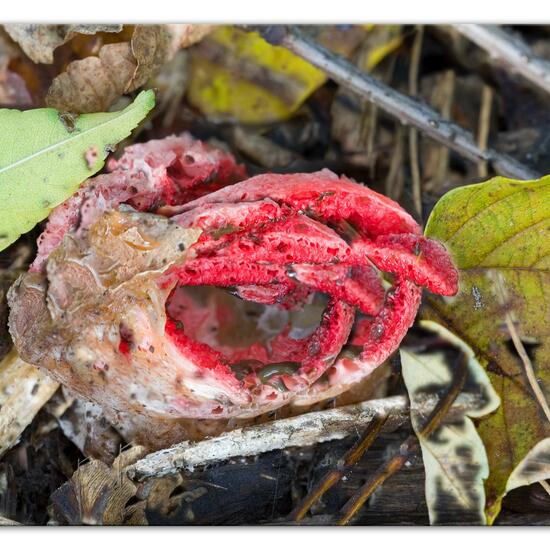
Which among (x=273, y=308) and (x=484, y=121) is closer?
(x=273, y=308)

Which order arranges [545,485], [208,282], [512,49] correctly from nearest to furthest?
[208,282] → [545,485] → [512,49]

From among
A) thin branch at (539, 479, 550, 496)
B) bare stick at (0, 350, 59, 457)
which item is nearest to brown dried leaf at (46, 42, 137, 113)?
bare stick at (0, 350, 59, 457)

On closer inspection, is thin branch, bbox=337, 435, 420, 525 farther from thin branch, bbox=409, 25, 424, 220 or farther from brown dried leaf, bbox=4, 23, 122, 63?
brown dried leaf, bbox=4, 23, 122, 63

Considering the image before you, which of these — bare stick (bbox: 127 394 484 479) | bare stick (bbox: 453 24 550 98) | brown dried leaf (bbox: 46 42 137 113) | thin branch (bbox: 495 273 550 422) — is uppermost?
bare stick (bbox: 453 24 550 98)

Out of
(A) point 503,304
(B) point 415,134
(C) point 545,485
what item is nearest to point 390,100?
(B) point 415,134

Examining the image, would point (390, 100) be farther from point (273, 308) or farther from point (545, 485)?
point (545, 485)

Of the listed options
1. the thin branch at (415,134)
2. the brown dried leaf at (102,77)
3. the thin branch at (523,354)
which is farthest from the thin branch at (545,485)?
the brown dried leaf at (102,77)
